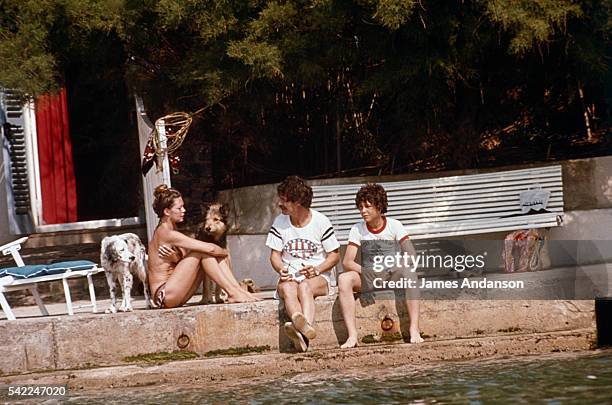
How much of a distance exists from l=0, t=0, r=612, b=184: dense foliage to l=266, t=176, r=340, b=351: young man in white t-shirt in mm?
1484

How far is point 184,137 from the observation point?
12398 mm

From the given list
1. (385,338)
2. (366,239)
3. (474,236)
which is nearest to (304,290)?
(366,239)

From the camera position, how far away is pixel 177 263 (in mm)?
10109

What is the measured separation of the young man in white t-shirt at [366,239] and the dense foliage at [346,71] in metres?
1.64

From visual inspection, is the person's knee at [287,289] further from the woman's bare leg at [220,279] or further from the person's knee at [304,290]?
the woman's bare leg at [220,279]

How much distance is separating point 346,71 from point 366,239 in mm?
3165

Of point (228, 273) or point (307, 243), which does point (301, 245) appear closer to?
point (307, 243)

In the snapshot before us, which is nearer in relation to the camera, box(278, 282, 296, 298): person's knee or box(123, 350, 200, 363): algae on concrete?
box(278, 282, 296, 298): person's knee

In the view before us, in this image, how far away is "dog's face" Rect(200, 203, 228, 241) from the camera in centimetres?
1030

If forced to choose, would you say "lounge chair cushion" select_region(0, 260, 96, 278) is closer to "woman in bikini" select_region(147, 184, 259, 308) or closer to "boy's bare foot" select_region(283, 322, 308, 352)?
"woman in bikini" select_region(147, 184, 259, 308)

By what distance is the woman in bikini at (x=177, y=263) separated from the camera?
32.6 feet

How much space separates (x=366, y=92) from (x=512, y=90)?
2.38 metres

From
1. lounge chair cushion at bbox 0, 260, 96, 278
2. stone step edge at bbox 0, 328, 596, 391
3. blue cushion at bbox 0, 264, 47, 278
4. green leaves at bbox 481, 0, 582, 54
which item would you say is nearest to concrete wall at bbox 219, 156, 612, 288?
green leaves at bbox 481, 0, 582, 54

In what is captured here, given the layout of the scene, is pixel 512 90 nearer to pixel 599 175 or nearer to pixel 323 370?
pixel 599 175
